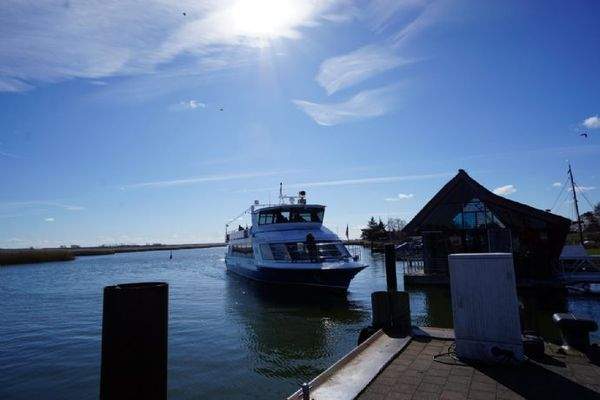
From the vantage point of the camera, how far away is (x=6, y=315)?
2217cm

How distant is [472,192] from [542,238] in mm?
4704

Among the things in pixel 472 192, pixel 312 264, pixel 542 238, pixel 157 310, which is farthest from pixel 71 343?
pixel 542 238

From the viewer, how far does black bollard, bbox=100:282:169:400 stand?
3406mm

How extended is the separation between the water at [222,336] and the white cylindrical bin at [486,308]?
4369mm

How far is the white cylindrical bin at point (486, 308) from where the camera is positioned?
6.88m

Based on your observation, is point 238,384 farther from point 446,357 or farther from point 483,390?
point 483,390

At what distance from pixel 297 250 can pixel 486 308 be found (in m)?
19.0

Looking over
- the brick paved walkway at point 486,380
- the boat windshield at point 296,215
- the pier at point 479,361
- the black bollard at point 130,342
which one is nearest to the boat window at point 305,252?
the boat windshield at point 296,215

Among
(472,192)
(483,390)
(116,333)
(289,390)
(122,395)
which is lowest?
(289,390)

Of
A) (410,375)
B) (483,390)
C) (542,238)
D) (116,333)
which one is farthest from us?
(542,238)

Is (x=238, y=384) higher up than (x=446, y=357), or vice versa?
(x=446, y=357)

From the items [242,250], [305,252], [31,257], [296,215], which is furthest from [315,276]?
[31,257]

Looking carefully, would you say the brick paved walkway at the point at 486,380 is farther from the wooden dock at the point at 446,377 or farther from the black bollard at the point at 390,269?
the black bollard at the point at 390,269

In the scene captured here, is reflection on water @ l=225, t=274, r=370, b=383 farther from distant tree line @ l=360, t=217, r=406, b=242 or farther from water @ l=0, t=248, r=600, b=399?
distant tree line @ l=360, t=217, r=406, b=242
